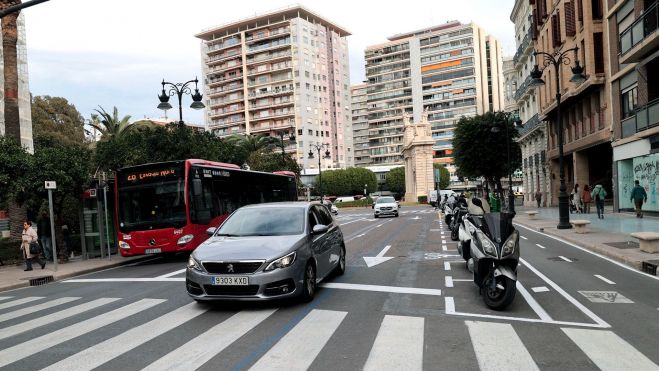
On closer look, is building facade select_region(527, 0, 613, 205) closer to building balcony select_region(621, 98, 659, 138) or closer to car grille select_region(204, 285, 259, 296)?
Result: building balcony select_region(621, 98, 659, 138)

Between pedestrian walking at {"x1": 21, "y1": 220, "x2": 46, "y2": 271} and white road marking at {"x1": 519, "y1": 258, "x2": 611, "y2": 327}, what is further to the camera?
pedestrian walking at {"x1": 21, "y1": 220, "x2": 46, "y2": 271}

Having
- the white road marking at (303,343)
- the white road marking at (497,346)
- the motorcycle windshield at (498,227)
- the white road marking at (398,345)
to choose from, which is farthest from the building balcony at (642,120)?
the white road marking at (303,343)

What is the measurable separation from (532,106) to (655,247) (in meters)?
41.3

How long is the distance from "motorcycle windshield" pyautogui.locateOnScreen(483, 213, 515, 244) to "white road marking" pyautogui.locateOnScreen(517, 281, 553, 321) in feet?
3.47

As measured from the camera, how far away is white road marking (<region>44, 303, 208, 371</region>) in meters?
5.36

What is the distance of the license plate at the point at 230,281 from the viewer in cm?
727

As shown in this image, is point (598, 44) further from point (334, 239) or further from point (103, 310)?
point (103, 310)

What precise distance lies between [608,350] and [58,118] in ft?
200

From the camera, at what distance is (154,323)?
7102 mm

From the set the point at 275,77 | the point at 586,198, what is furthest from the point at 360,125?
the point at 586,198

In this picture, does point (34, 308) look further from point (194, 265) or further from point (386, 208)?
point (386, 208)

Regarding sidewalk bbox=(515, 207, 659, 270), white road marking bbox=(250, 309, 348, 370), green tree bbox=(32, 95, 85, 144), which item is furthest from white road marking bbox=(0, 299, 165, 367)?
green tree bbox=(32, 95, 85, 144)

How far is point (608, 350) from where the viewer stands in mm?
5414

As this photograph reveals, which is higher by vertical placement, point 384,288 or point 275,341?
point 275,341
